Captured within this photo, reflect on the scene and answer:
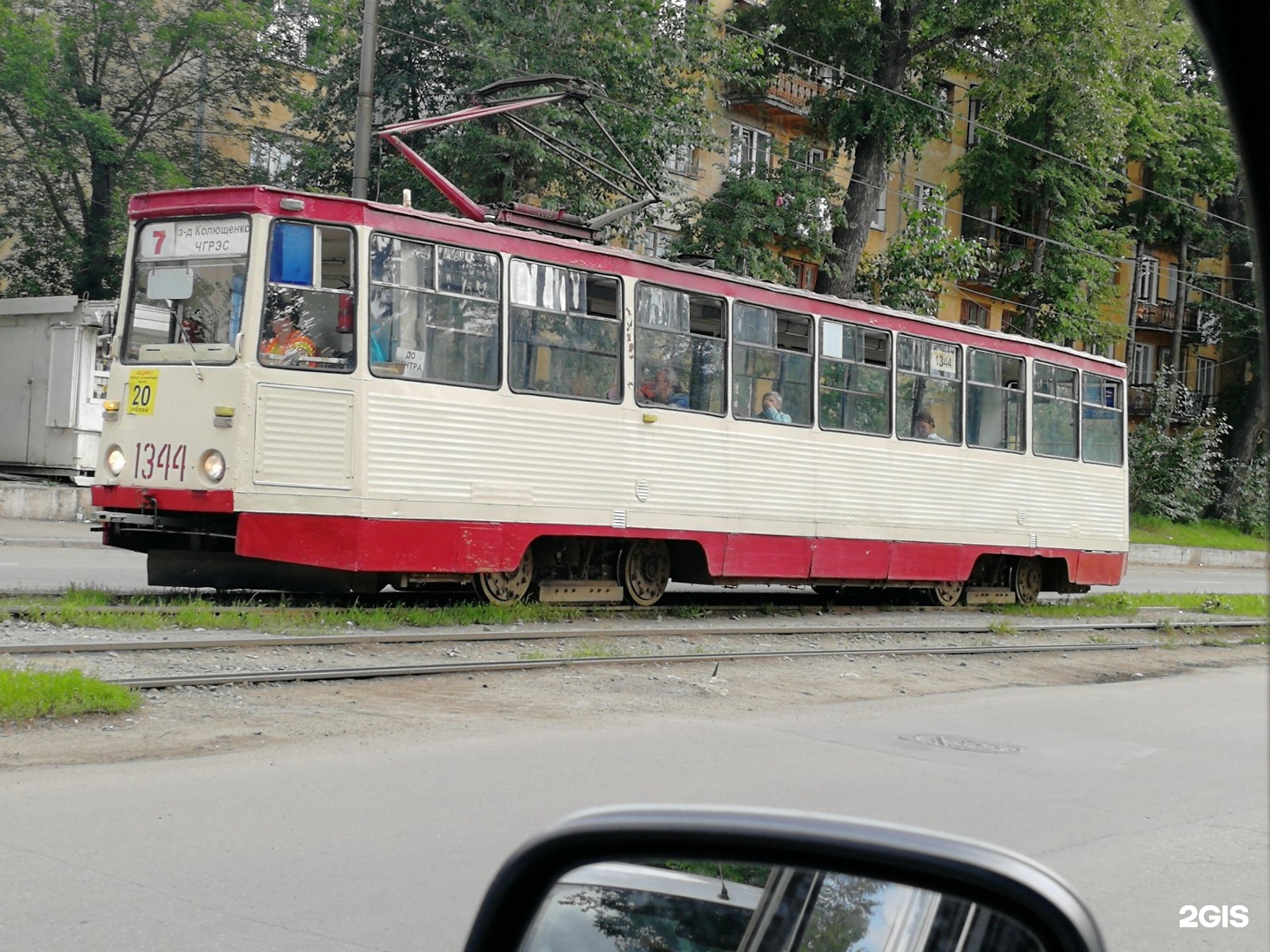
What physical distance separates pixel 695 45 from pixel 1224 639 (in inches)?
568

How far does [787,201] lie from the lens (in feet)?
99.6

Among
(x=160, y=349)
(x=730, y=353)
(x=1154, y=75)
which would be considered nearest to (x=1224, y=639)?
(x=730, y=353)

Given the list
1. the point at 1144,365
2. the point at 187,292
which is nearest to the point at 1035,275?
the point at 1144,365

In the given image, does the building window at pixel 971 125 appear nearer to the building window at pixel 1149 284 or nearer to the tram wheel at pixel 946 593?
the building window at pixel 1149 284

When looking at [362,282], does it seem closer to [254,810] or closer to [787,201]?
[254,810]

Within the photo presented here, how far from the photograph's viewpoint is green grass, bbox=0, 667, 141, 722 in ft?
24.4

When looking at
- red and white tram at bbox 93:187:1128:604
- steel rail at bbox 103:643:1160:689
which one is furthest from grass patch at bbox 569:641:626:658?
red and white tram at bbox 93:187:1128:604

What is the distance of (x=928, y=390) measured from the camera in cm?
1817

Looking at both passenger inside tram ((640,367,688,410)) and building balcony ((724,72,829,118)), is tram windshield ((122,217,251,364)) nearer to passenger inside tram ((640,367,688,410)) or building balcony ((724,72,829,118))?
passenger inside tram ((640,367,688,410))

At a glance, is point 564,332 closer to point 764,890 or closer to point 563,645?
point 563,645

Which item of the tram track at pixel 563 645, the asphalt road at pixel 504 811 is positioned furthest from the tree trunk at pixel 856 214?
the asphalt road at pixel 504 811

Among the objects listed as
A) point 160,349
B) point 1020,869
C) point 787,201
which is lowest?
point 1020,869

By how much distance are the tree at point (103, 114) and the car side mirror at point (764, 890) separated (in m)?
27.6

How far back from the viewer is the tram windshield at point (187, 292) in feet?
40.1
